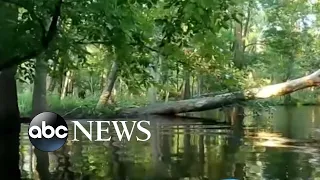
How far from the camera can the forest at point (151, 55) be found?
2.42 metres

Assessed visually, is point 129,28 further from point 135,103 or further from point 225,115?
point 225,115

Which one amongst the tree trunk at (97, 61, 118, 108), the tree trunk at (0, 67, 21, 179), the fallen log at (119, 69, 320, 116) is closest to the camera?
the tree trunk at (0, 67, 21, 179)

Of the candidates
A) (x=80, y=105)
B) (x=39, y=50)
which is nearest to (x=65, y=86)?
(x=80, y=105)

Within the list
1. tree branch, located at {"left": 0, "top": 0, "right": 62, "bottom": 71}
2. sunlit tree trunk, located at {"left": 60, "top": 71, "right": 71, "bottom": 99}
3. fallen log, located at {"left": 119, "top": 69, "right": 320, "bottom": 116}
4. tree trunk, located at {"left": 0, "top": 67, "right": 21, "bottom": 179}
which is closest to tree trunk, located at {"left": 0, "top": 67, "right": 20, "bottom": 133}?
tree trunk, located at {"left": 0, "top": 67, "right": 21, "bottom": 179}

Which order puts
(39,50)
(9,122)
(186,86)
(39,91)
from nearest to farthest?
1. (39,50)
2. (9,122)
3. (39,91)
4. (186,86)

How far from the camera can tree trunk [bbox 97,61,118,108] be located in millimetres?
3578

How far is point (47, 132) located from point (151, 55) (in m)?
1.00

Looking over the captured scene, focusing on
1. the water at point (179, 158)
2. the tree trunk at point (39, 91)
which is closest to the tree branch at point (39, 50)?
the tree trunk at point (39, 91)

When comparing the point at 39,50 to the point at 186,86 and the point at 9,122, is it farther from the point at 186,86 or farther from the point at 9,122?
the point at 186,86

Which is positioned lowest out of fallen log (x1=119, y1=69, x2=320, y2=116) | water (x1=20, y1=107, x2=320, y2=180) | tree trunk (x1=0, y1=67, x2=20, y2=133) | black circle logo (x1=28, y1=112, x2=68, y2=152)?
water (x1=20, y1=107, x2=320, y2=180)

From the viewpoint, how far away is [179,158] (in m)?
3.26

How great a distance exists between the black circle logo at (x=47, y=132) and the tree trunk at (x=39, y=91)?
553mm

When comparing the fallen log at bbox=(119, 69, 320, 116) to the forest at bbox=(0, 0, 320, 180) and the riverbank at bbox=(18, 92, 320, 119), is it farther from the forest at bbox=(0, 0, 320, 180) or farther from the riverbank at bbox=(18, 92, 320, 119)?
the riverbank at bbox=(18, 92, 320, 119)

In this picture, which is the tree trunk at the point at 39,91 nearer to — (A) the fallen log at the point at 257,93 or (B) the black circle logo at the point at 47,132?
(B) the black circle logo at the point at 47,132
